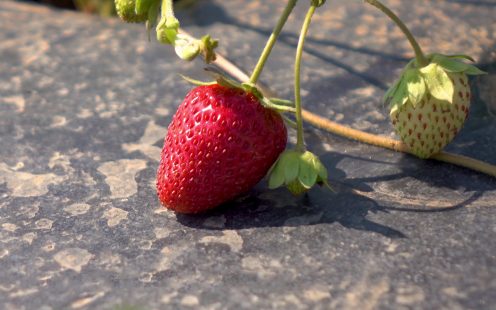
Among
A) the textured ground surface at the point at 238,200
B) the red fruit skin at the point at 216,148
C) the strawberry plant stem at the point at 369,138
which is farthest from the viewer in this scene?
the strawberry plant stem at the point at 369,138

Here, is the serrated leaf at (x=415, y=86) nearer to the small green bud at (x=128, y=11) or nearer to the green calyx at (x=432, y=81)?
the green calyx at (x=432, y=81)

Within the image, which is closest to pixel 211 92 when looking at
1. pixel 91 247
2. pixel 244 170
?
pixel 244 170

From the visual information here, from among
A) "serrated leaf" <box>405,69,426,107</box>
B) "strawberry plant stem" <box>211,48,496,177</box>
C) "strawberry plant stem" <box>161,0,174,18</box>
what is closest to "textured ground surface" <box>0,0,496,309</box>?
"strawberry plant stem" <box>211,48,496,177</box>

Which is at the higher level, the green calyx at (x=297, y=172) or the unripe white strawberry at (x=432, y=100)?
the unripe white strawberry at (x=432, y=100)

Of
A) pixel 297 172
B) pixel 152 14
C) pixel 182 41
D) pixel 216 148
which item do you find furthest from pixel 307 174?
pixel 152 14

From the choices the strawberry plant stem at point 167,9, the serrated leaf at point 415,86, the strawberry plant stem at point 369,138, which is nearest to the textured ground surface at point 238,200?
the strawberry plant stem at point 369,138

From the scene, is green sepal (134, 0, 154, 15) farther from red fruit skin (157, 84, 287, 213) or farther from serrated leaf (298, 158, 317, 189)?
serrated leaf (298, 158, 317, 189)

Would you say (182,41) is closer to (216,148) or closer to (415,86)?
(216,148)

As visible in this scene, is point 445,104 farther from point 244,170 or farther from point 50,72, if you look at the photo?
point 50,72
